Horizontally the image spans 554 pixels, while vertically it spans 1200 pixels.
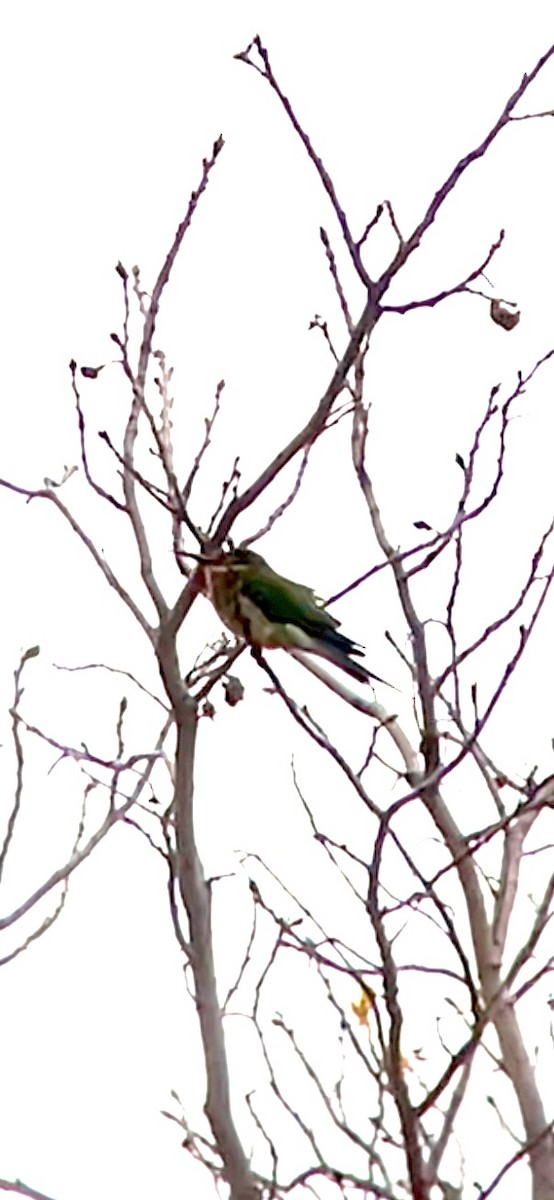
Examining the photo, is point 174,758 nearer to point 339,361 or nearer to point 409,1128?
point 339,361

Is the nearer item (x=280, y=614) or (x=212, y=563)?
(x=212, y=563)

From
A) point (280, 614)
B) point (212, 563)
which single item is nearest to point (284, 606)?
point (280, 614)

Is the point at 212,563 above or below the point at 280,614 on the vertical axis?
below

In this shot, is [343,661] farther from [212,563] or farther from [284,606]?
[212,563]

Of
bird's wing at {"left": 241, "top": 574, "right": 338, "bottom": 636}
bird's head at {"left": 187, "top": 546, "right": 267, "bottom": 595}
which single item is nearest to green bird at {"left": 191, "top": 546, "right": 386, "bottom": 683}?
bird's wing at {"left": 241, "top": 574, "right": 338, "bottom": 636}

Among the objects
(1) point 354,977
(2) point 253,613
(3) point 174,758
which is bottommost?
(1) point 354,977

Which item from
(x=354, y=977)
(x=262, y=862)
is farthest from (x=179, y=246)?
(x=354, y=977)

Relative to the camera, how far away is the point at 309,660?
4285mm

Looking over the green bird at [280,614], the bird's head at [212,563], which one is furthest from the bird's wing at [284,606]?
the bird's head at [212,563]

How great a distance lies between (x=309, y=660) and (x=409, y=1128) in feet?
6.68

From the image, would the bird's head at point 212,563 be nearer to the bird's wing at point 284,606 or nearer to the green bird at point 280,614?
the green bird at point 280,614

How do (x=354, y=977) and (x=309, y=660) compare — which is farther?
(x=309, y=660)

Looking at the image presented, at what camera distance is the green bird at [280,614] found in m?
4.37

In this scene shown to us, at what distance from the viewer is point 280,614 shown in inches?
187
